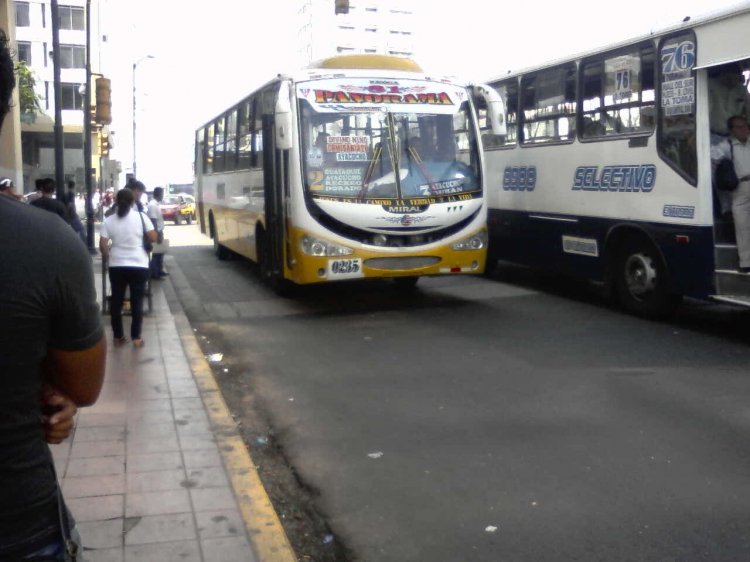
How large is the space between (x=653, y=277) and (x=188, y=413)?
6014mm

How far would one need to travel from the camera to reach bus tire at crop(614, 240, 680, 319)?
10753mm

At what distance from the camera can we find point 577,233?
40.5 ft

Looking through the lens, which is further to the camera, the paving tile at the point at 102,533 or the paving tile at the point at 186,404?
the paving tile at the point at 186,404

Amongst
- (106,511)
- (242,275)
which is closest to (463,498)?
(106,511)

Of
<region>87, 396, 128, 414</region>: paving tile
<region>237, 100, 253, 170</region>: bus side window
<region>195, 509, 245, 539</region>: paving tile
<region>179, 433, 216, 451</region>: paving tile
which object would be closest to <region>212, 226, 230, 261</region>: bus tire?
<region>237, 100, 253, 170</region>: bus side window

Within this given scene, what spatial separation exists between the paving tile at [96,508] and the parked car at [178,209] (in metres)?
39.5

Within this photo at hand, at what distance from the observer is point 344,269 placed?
11.8m

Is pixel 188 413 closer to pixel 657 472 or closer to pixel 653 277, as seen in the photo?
pixel 657 472

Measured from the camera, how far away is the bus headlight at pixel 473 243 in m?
12.2

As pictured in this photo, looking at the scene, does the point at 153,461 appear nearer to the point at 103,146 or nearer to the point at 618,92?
the point at 618,92

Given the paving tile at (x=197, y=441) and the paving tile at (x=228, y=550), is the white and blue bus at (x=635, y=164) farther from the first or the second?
the paving tile at (x=228, y=550)

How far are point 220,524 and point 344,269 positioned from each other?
7.12m

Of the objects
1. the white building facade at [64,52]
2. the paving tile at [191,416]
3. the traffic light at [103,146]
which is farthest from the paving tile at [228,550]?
the white building facade at [64,52]

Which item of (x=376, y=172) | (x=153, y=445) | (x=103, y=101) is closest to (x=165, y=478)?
(x=153, y=445)
